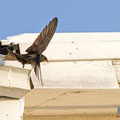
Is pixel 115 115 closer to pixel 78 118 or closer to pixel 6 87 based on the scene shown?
pixel 78 118

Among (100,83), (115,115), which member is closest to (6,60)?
(100,83)

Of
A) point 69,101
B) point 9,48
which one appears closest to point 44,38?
point 9,48

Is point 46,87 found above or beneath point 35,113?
above

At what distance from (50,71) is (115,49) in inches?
12.9

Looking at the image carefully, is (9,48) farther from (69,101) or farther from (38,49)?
(69,101)

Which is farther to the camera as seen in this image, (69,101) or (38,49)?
(69,101)

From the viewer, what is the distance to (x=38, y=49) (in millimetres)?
2084

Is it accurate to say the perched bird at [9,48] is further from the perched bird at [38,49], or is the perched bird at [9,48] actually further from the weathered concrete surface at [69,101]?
the weathered concrete surface at [69,101]

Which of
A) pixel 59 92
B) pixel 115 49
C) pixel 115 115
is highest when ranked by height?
pixel 115 49

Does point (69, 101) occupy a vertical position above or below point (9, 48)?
below

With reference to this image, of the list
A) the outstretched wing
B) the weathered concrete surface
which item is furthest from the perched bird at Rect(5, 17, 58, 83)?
the weathered concrete surface

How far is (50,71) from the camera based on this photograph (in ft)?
7.20

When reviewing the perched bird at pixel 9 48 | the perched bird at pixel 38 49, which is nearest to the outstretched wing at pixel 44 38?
the perched bird at pixel 38 49

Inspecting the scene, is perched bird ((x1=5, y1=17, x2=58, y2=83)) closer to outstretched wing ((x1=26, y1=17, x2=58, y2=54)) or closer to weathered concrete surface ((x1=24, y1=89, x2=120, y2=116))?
outstretched wing ((x1=26, y1=17, x2=58, y2=54))
